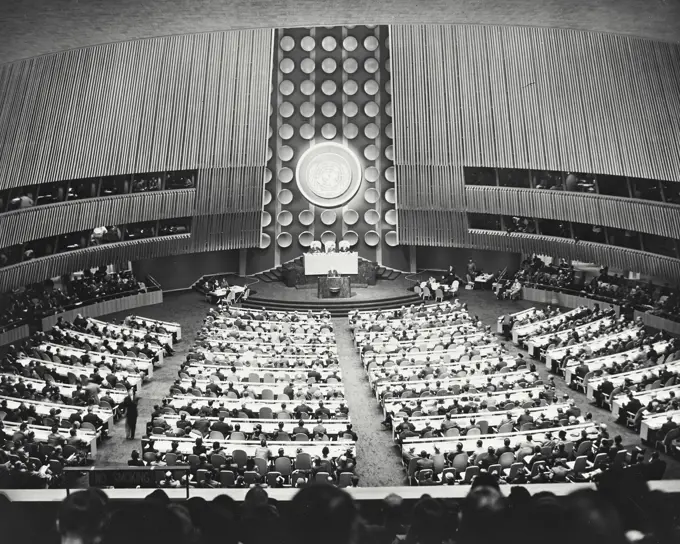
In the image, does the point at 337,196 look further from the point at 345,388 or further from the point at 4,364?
the point at 4,364

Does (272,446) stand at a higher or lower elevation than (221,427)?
lower

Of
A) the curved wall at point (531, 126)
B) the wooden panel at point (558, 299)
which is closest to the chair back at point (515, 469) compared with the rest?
the curved wall at point (531, 126)

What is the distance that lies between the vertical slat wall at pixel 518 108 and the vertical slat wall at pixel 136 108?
18.1 feet

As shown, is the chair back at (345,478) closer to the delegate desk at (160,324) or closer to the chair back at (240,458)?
the chair back at (240,458)

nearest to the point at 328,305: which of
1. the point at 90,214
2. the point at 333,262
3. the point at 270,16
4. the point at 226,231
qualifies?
the point at 333,262

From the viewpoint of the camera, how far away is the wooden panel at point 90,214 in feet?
77.3

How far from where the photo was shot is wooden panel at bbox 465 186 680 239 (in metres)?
24.0

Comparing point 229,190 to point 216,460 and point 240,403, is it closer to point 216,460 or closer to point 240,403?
point 240,403

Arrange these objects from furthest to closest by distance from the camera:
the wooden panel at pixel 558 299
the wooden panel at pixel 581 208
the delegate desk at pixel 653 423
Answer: the wooden panel at pixel 558 299 < the wooden panel at pixel 581 208 < the delegate desk at pixel 653 423

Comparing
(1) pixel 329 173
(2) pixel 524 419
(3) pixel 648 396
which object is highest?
(1) pixel 329 173

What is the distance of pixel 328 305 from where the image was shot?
28625 millimetres

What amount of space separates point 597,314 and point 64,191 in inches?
675

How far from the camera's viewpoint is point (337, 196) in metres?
32.7

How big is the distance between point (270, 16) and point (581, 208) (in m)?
13.2
